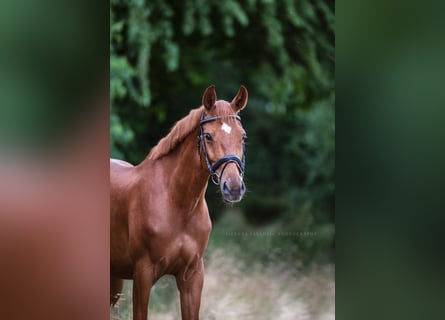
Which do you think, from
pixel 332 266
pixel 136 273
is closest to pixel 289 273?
pixel 332 266

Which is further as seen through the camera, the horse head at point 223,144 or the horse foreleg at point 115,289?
the horse foreleg at point 115,289

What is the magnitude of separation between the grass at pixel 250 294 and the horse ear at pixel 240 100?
3.19ft

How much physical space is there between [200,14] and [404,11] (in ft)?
4.33

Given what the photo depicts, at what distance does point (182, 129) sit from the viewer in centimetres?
393

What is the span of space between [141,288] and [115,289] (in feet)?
0.64

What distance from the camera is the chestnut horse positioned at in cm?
389

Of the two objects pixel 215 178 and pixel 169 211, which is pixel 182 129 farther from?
pixel 169 211

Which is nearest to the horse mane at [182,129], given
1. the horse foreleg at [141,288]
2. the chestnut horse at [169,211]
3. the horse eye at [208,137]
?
the chestnut horse at [169,211]

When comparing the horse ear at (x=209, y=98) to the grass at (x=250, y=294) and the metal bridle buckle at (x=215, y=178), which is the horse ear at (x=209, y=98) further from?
the grass at (x=250, y=294)

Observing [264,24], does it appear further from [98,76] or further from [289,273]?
[289,273]

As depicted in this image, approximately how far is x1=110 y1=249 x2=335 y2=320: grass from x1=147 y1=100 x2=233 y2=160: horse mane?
762mm

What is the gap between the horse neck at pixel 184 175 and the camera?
3912mm

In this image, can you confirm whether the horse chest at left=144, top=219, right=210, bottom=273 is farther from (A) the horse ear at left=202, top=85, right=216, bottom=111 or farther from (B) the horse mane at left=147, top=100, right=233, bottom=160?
(A) the horse ear at left=202, top=85, right=216, bottom=111

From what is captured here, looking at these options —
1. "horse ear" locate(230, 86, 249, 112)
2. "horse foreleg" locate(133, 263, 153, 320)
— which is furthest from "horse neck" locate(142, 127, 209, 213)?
"horse foreleg" locate(133, 263, 153, 320)
